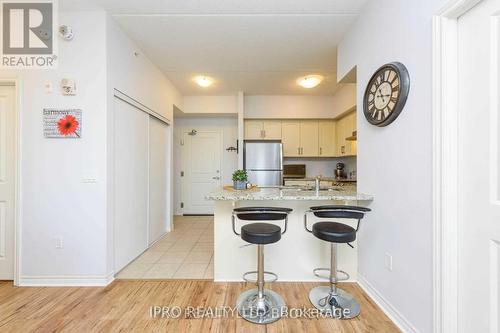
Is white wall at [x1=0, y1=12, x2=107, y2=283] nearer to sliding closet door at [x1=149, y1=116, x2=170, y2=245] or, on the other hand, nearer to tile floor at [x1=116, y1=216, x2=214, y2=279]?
tile floor at [x1=116, y1=216, x2=214, y2=279]

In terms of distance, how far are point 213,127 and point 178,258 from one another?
3336 millimetres

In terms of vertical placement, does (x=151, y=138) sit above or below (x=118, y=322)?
above

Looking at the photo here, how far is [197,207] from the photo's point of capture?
219 inches

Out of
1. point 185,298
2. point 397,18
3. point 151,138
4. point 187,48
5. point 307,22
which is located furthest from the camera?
point 151,138

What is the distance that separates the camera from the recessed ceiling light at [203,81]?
13.1 ft

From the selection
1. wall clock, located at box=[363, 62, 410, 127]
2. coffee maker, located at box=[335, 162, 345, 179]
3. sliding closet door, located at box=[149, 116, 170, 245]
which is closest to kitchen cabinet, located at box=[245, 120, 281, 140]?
coffee maker, located at box=[335, 162, 345, 179]

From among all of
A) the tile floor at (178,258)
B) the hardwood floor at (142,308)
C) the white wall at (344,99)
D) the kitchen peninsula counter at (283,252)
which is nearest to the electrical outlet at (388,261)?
the hardwood floor at (142,308)

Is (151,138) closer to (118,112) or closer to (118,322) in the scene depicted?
(118,112)

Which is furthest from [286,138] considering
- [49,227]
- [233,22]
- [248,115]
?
[49,227]

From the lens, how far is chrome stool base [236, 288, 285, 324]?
179cm

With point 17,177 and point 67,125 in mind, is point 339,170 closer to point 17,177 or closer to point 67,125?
point 67,125

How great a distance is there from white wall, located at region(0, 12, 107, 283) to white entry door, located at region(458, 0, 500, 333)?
288cm

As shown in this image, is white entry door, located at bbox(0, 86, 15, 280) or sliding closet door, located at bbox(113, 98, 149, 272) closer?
white entry door, located at bbox(0, 86, 15, 280)

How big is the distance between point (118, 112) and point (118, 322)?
6.67ft
